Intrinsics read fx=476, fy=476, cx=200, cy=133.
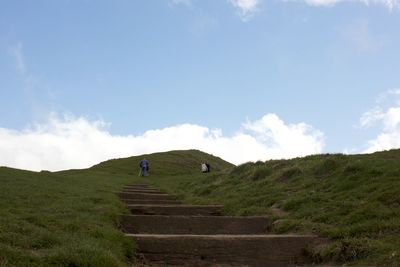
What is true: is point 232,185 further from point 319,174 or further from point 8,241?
point 8,241

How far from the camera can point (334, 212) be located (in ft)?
37.6

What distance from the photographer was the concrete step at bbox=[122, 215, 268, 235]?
11.6m

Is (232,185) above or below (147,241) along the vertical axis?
above

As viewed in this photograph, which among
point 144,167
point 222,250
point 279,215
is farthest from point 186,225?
point 144,167

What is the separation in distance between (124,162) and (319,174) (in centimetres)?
4455

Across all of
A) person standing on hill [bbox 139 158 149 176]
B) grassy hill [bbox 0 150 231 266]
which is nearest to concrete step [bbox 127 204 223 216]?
grassy hill [bbox 0 150 231 266]

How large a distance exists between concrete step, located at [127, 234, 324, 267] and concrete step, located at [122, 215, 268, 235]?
215 centimetres

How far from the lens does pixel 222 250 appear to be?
29.9 feet

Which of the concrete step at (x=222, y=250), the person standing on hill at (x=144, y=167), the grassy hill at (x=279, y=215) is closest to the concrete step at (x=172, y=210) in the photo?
the grassy hill at (x=279, y=215)

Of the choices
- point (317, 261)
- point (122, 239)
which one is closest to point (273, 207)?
point (317, 261)

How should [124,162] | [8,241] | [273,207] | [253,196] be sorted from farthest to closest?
[124,162], [253,196], [273,207], [8,241]

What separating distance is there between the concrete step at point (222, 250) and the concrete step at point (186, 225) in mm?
2149

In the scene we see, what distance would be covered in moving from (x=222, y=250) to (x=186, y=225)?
2787mm

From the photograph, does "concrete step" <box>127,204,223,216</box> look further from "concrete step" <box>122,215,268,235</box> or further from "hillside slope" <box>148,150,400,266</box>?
"concrete step" <box>122,215,268,235</box>
